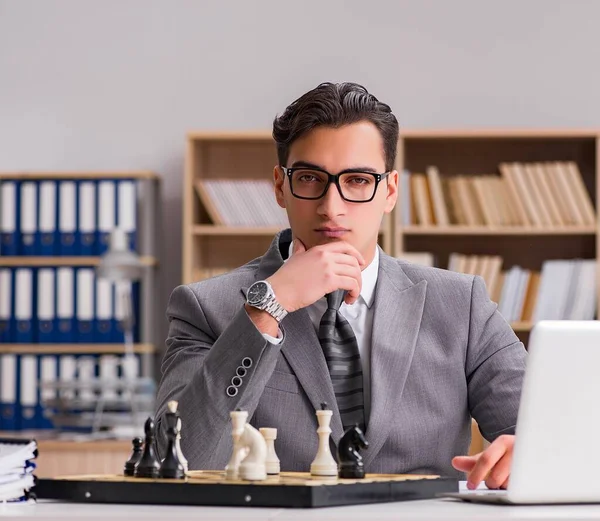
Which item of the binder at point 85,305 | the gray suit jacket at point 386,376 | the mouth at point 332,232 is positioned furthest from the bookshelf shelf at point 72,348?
the mouth at point 332,232

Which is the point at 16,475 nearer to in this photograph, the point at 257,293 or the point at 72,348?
the point at 257,293

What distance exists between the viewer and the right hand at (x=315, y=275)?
5.39 ft

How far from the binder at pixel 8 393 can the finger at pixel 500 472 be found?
3.64 metres

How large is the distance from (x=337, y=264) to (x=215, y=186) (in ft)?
9.96

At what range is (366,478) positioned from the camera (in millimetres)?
1253

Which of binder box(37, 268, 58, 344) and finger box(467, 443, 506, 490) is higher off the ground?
finger box(467, 443, 506, 490)

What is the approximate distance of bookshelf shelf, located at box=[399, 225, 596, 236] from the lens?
448 centimetres

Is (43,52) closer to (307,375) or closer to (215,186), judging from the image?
(215,186)

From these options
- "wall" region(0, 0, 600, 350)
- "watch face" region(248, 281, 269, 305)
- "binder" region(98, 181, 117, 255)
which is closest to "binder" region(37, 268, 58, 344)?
"binder" region(98, 181, 117, 255)

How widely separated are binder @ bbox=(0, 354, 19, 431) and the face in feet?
10.1

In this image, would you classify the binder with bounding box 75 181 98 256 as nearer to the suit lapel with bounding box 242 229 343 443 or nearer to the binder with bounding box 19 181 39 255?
the binder with bounding box 19 181 39 255

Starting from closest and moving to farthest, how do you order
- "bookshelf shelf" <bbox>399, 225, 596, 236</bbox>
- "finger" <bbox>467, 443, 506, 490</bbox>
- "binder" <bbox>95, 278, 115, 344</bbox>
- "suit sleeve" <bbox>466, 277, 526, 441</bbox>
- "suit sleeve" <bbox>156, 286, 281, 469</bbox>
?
1. "finger" <bbox>467, 443, 506, 490</bbox>
2. "suit sleeve" <bbox>156, 286, 281, 469</bbox>
3. "suit sleeve" <bbox>466, 277, 526, 441</bbox>
4. "bookshelf shelf" <bbox>399, 225, 596, 236</bbox>
5. "binder" <bbox>95, 278, 115, 344</bbox>

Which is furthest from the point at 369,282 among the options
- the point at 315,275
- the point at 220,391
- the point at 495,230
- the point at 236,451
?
the point at 495,230

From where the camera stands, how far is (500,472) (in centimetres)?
136
